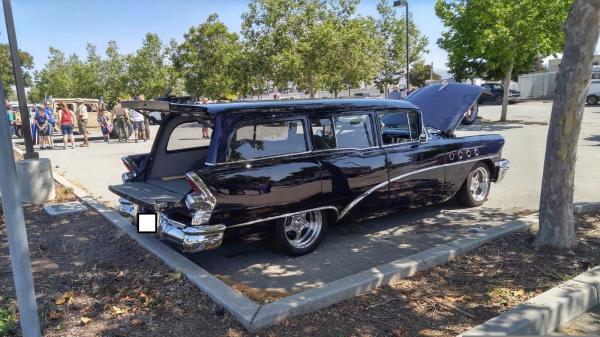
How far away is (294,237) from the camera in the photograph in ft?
16.1

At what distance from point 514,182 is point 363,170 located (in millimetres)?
4469

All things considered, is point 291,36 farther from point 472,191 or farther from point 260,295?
point 260,295

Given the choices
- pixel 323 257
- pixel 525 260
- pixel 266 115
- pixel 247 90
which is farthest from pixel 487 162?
pixel 247 90

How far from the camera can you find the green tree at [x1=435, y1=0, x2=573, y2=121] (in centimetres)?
1717

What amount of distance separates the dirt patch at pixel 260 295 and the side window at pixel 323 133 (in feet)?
5.30

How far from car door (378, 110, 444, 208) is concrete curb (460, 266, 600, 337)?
2.04 metres

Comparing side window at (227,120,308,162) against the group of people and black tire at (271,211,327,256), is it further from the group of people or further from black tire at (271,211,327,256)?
the group of people

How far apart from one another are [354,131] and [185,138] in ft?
6.55

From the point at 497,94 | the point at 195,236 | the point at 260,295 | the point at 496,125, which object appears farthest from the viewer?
the point at 497,94

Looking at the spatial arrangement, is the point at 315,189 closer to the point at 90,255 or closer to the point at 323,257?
the point at 323,257

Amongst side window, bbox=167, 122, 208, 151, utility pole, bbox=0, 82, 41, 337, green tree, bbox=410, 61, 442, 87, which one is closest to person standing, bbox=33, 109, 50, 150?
side window, bbox=167, 122, 208, 151

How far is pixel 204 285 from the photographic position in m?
3.86

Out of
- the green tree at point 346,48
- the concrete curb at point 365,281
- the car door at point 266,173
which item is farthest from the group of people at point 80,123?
the concrete curb at point 365,281

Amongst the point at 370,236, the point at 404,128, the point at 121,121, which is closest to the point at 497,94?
the point at 121,121
